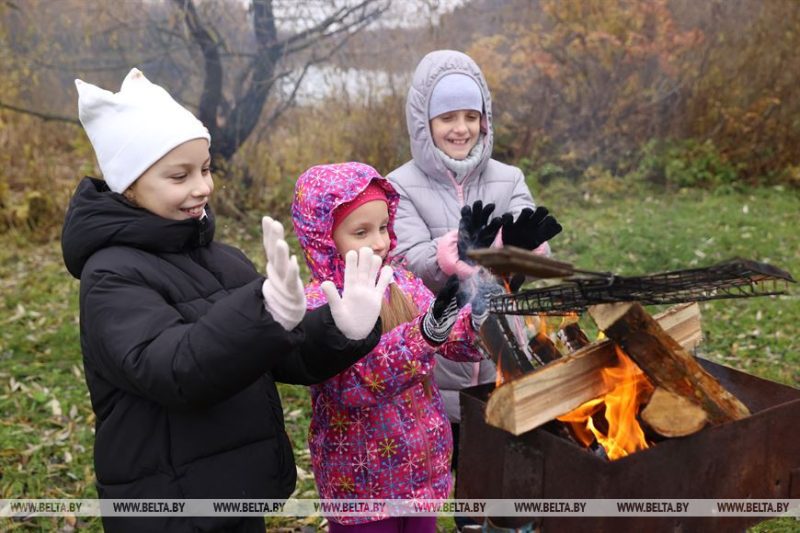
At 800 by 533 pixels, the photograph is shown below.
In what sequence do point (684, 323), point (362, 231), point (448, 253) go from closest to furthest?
1. point (362, 231)
2. point (684, 323)
3. point (448, 253)

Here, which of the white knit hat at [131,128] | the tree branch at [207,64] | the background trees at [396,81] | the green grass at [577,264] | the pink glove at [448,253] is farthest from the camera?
the background trees at [396,81]

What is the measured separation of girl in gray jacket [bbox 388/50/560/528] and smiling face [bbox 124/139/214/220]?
3.61 ft

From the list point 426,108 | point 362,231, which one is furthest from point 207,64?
point 362,231

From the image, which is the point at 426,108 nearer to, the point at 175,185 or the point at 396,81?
the point at 175,185

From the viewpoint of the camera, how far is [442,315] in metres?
2.24

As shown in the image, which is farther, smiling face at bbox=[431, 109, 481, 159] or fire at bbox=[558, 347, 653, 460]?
smiling face at bbox=[431, 109, 481, 159]

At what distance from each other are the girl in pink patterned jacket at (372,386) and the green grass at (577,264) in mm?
1287

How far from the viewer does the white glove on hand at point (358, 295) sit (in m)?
1.99

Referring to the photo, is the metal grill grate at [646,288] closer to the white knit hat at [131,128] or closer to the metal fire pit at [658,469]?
the metal fire pit at [658,469]

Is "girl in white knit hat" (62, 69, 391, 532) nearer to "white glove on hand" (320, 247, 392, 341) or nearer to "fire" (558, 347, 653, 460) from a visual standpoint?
"white glove on hand" (320, 247, 392, 341)

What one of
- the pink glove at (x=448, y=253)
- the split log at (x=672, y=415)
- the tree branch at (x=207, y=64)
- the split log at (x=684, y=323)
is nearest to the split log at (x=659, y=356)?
the split log at (x=672, y=415)

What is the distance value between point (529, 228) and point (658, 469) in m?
0.77

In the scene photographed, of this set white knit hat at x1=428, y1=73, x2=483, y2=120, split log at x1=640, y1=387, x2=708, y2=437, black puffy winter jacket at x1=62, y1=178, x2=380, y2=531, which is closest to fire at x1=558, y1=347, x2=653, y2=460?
split log at x1=640, y1=387, x2=708, y2=437

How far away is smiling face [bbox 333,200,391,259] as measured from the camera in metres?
2.46
